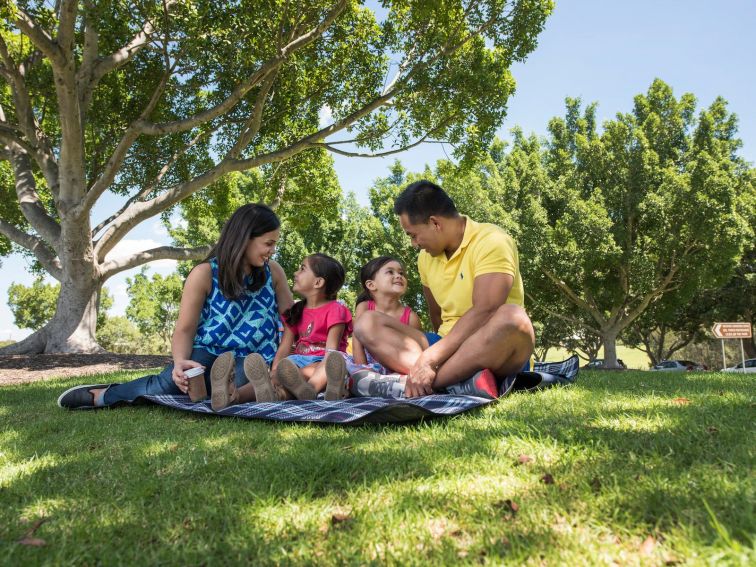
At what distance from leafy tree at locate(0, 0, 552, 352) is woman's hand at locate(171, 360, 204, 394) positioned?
7005mm

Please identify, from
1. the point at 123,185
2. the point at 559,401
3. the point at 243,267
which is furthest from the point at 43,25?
the point at 559,401

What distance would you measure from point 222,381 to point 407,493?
2105mm

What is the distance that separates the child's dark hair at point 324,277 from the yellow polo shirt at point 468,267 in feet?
2.66

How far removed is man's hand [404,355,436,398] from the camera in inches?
145

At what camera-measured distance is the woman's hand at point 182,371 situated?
12.8ft

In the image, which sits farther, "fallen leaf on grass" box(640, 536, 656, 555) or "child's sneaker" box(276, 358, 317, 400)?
"child's sneaker" box(276, 358, 317, 400)

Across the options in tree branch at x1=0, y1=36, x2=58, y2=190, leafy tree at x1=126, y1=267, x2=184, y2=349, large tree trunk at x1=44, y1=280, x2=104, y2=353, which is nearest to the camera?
tree branch at x1=0, y1=36, x2=58, y2=190

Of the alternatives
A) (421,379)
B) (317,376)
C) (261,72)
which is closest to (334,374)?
(317,376)

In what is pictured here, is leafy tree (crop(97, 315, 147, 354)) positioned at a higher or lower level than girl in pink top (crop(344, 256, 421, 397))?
lower

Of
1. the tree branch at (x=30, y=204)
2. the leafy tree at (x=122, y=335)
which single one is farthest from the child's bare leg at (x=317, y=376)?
the leafy tree at (x=122, y=335)

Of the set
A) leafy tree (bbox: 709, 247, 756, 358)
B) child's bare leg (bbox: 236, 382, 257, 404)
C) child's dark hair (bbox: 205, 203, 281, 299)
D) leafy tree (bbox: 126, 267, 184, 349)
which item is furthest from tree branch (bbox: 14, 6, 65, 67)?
leafy tree (bbox: 126, 267, 184, 349)

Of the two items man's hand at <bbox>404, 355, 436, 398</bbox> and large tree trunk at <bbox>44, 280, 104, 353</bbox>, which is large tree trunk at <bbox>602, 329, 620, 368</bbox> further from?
man's hand at <bbox>404, 355, 436, 398</bbox>

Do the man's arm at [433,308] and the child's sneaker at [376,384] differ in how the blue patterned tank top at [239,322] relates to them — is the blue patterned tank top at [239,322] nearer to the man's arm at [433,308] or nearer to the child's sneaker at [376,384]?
the child's sneaker at [376,384]

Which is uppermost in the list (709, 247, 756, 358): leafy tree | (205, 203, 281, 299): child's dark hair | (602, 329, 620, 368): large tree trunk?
(205, 203, 281, 299): child's dark hair
